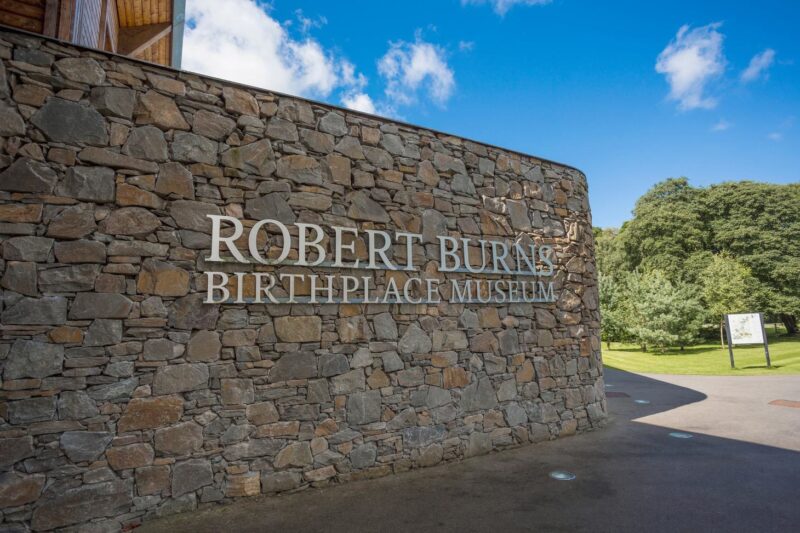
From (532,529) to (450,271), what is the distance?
2.84 m

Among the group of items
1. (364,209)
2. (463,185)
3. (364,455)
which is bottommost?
(364,455)

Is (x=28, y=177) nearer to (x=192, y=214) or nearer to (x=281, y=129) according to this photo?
(x=192, y=214)

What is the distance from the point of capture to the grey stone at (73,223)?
3.34 metres

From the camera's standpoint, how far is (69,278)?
3352 mm

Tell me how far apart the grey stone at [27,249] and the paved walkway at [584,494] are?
2401mm

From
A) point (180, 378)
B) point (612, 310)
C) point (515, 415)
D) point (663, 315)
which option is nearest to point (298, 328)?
point (180, 378)

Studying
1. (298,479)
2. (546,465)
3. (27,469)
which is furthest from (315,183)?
(546,465)

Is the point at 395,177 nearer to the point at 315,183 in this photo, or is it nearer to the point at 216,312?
the point at 315,183

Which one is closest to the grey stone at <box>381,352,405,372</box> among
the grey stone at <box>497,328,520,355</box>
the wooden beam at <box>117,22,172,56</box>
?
the grey stone at <box>497,328,520,355</box>

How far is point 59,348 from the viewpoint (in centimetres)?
328

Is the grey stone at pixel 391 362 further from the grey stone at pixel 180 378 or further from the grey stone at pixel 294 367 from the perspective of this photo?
the grey stone at pixel 180 378

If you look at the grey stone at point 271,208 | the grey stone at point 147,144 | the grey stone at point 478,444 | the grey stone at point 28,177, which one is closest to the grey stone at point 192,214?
the grey stone at point 271,208

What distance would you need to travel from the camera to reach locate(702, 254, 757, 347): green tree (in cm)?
1906

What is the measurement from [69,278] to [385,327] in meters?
2.94
